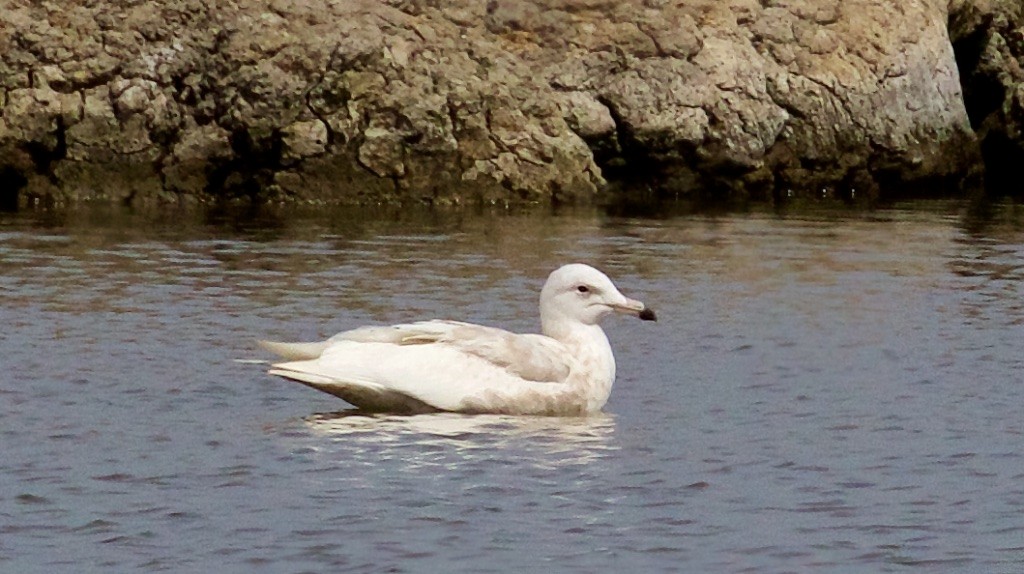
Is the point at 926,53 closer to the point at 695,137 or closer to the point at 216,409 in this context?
the point at 695,137


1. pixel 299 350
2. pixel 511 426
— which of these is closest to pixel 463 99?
pixel 299 350

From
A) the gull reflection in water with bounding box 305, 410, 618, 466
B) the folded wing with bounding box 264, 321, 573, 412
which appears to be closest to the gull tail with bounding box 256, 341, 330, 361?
the folded wing with bounding box 264, 321, 573, 412

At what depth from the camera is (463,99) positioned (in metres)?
23.5

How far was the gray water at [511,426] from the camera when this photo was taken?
8.61 meters

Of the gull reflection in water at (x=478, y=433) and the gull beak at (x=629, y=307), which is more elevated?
the gull beak at (x=629, y=307)

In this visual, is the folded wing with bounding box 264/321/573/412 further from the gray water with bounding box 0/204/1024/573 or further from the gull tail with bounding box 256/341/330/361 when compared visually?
the gray water with bounding box 0/204/1024/573

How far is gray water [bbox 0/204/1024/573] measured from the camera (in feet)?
28.2

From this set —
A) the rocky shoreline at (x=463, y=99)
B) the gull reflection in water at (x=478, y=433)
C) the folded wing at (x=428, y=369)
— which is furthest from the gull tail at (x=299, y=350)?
the rocky shoreline at (x=463, y=99)

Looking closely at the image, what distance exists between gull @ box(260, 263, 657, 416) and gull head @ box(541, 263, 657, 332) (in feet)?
0.65

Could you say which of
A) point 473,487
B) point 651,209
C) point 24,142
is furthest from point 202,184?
point 473,487

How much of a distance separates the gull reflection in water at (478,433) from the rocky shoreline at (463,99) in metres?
11.8

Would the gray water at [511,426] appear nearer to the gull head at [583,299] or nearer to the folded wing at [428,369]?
the folded wing at [428,369]

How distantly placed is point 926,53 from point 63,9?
A: 9950 mm

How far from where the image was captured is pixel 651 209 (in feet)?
78.3
